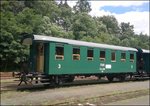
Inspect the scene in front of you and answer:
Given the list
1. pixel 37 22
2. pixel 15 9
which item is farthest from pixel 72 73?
pixel 15 9

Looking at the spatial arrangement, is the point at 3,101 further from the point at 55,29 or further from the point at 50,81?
the point at 55,29

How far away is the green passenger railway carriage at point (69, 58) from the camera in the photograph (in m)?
20.4

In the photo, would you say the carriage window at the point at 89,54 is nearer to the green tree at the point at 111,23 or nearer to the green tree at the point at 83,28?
the green tree at the point at 83,28

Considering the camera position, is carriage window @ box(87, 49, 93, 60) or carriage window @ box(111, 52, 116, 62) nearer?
carriage window @ box(87, 49, 93, 60)

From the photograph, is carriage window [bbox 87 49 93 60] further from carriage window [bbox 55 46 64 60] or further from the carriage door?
the carriage door

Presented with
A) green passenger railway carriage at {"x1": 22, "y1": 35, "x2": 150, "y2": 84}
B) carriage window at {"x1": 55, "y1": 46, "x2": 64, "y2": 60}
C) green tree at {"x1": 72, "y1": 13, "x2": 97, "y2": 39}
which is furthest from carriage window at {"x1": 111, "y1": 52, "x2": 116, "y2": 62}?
green tree at {"x1": 72, "y1": 13, "x2": 97, "y2": 39}

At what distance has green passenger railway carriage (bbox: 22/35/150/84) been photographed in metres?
20.4

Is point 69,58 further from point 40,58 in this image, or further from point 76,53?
point 40,58

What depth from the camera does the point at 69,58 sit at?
2172cm

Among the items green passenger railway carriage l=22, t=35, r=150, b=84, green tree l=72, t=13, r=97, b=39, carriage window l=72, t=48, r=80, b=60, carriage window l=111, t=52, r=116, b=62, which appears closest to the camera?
green passenger railway carriage l=22, t=35, r=150, b=84

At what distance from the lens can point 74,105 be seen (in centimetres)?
1380

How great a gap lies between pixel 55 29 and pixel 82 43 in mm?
32376

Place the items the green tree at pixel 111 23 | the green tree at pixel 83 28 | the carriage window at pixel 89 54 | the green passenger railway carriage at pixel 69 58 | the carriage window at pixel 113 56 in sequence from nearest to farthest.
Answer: the green passenger railway carriage at pixel 69 58
the carriage window at pixel 89 54
the carriage window at pixel 113 56
the green tree at pixel 83 28
the green tree at pixel 111 23

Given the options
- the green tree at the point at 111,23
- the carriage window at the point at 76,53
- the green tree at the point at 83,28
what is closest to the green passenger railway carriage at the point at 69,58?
the carriage window at the point at 76,53
